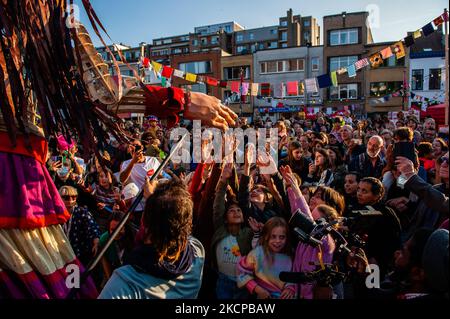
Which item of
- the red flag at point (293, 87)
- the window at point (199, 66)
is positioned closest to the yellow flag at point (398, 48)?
the red flag at point (293, 87)

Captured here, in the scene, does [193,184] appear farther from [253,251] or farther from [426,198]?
[426,198]

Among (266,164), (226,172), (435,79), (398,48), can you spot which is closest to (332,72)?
(398,48)

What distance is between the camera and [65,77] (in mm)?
1791

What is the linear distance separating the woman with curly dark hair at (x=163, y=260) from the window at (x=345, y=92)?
32.1 m

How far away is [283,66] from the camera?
3444cm

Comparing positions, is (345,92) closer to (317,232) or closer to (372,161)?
(372,161)

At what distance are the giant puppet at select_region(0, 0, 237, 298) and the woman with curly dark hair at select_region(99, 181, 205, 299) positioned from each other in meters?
0.27

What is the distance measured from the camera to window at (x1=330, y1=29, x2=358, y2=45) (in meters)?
31.4

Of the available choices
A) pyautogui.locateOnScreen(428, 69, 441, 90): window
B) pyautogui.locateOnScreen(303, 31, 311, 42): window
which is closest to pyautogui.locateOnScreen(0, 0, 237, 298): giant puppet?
pyautogui.locateOnScreen(428, 69, 441, 90): window

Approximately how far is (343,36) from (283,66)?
5.50 metres

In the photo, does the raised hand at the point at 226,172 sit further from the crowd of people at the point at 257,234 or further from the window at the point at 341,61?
the window at the point at 341,61
